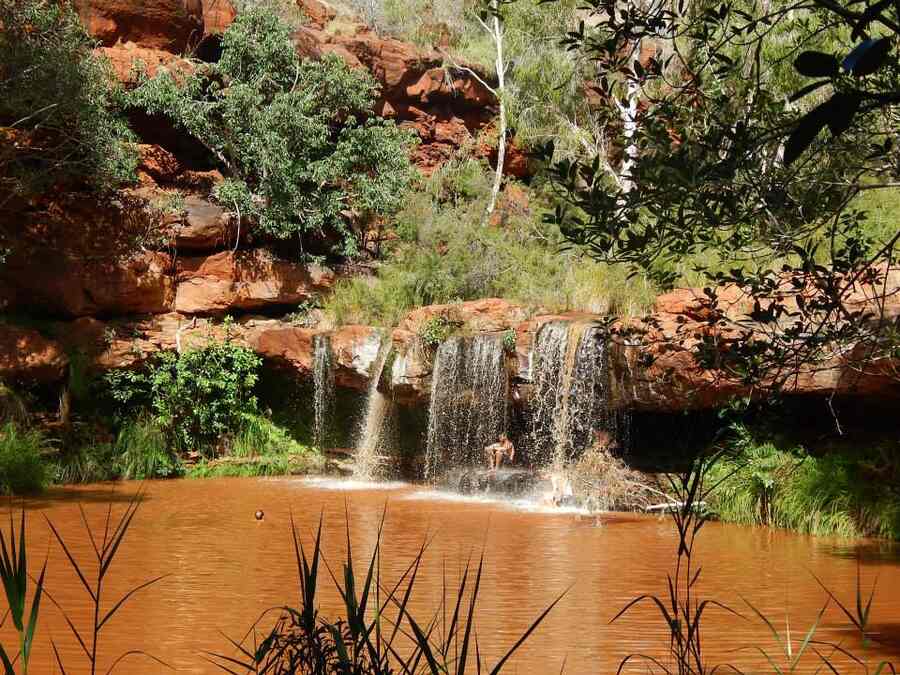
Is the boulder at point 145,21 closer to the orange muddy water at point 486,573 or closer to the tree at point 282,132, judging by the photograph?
the tree at point 282,132

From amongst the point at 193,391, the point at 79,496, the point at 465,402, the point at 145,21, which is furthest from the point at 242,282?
the point at 79,496

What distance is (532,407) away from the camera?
1376 centimetres

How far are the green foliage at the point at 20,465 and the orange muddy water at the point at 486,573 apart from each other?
39 centimetres

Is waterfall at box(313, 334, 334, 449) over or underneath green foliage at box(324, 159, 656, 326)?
underneath

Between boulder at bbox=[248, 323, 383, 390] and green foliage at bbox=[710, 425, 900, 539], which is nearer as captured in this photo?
green foliage at bbox=[710, 425, 900, 539]

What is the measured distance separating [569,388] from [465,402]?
193 cm

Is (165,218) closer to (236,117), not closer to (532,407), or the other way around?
(236,117)

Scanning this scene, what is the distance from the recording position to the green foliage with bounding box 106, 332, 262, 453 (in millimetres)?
15336

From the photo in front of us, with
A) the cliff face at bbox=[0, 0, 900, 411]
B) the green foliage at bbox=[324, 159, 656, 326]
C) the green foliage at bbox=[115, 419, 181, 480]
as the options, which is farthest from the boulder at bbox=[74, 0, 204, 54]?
the green foliage at bbox=[115, 419, 181, 480]

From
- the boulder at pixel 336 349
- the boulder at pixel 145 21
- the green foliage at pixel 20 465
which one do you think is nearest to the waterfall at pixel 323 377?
the boulder at pixel 336 349

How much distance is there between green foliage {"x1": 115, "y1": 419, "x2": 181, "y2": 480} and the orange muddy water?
210 cm

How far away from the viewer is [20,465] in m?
12.3

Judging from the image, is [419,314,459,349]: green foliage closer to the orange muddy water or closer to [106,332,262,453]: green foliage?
the orange muddy water

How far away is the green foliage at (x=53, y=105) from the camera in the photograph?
14039 mm
